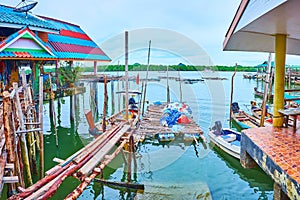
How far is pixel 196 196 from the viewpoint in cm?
788

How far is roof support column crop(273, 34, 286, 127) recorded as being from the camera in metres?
4.34

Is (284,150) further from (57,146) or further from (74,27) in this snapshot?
(74,27)

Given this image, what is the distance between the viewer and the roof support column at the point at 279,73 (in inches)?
171

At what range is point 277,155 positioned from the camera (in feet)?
10.2

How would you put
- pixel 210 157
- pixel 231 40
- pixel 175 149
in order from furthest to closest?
pixel 175 149, pixel 210 157, pixel 231 40

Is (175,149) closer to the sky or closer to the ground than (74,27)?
closer to the ground

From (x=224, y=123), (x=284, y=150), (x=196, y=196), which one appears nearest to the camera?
(x=284, y=150)

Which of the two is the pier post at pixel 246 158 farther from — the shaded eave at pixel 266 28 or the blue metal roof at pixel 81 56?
the blue metal roof at pixel 81 56

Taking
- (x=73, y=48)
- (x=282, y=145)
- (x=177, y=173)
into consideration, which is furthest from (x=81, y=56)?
(x=282, y=145)

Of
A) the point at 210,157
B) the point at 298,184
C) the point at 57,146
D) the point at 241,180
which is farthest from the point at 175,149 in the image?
the point at 298,184

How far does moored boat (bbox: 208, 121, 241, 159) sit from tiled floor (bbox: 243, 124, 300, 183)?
21.0 feet

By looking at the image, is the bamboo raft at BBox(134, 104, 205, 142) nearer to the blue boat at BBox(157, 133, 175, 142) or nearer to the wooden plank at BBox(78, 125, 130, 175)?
the blue boat at BBox(157, 133, 175, 142)

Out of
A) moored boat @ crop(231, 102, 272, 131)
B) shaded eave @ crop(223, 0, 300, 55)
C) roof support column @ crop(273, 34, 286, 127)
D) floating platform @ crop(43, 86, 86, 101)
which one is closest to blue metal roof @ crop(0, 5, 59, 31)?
floating platform @ crop(43, 86, 86, 101)

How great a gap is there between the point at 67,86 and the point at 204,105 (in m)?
15.0
